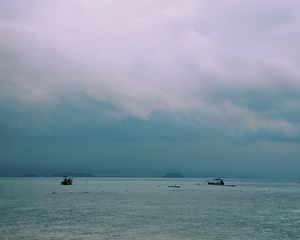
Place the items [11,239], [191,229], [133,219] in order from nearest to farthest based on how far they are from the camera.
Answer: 1. [11,239]
2. [191,229]
3. [133,219]

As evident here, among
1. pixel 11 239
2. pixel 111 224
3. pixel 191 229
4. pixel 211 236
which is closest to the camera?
pixel 11 239

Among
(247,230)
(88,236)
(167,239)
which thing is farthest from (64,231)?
(247,230)

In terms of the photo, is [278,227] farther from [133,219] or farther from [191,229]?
[133,219]

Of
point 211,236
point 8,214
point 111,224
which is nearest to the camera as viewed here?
point 211,236

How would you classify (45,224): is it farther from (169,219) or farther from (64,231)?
(169,219)

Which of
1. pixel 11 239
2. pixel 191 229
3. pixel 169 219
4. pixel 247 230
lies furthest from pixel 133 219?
pixel 11 239

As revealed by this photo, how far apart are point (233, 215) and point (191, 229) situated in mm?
24185

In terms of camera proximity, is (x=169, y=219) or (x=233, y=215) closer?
(x=169, y=219)

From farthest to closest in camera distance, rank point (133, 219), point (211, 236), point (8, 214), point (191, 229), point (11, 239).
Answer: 1. point (8, 214)
2. point (133, 219)
3. point (191, 229)
4. point (211, 236)
5. point (11, 239)

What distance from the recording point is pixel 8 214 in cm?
8356

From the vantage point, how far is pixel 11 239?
54.8m

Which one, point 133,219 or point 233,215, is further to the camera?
point 233,215

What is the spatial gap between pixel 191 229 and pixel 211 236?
6.69m

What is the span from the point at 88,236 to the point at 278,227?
30.0m
